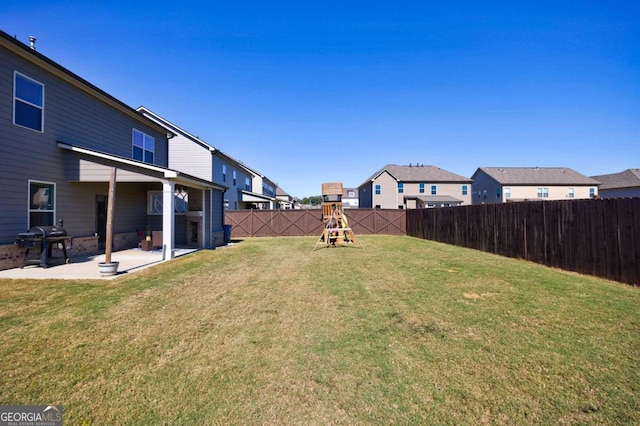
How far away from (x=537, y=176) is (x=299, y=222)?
120ft

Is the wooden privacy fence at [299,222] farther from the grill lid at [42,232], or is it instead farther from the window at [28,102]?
the window at [28,102]

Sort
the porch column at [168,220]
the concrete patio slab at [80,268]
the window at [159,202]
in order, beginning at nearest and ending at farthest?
the concrete patio slab at [80,268] → the porch column at [168,220] → the window at [159,202]

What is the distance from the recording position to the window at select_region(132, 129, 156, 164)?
44.4 ft

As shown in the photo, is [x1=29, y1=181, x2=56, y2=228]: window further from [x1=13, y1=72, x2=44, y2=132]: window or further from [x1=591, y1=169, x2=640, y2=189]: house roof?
[x1=591, y1=169, x2=640, y2=189]: house roof

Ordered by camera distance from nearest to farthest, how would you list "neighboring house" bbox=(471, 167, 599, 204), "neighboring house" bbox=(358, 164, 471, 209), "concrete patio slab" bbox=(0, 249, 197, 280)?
"concrete patio slab" bbox=(0, 249, 197, 280)
"neighboring house" bbox=(358, 164, 471, 209)
"neighboring house" bbox=(471, 167, 599, 204)

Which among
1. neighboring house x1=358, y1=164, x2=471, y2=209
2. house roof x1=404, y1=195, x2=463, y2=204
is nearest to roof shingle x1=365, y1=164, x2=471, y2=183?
neighboring house x1=358, y1=164, x2=471, y2=209

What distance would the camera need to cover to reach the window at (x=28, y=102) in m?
8.24

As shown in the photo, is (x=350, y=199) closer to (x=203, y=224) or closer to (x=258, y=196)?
(x=258, y=196)

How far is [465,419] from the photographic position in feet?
7.91

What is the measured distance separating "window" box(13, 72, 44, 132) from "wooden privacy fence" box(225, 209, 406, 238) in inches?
515

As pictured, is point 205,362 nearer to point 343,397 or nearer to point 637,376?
point 343,397

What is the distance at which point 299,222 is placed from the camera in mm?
22297

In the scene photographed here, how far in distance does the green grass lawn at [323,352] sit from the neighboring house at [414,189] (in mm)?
30289

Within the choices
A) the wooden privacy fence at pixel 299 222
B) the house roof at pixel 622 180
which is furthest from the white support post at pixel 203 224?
the house roof at pixel 622 180
